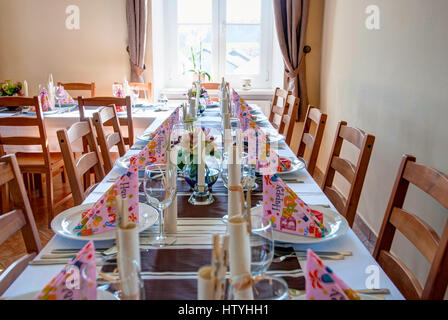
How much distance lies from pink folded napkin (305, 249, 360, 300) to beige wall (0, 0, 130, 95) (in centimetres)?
405

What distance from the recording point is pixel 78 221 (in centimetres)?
123

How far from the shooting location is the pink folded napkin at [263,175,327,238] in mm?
1139

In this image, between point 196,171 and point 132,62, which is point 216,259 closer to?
point 196,171

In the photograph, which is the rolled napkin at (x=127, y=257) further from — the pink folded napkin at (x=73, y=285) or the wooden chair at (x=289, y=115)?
the wooden chair at (x=289, y=115)

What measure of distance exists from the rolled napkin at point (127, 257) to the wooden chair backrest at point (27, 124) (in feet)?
7.09

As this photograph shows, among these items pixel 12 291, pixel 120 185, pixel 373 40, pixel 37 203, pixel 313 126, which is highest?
pixel 373 40

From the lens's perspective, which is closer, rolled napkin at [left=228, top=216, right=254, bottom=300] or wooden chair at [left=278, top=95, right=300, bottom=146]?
rolled napkin at [left=228, top=216, right=254, bottom=300]

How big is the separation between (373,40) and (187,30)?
2433 mm

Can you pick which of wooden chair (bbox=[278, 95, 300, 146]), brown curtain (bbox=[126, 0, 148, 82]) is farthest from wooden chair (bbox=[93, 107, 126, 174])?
brown curtain (bbox=[126, 0, 148, 82])

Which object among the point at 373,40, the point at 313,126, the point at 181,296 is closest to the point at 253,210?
the point at 181,296

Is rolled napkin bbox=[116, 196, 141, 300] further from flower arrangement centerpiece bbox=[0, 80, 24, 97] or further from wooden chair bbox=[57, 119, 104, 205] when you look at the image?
flower arrangement centerpiece bbox=[0, 80, 24, 97]

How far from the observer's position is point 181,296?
2.87 feet

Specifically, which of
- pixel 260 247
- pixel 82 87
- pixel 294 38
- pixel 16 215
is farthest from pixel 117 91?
pixel 260 247

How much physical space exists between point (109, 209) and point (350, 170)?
37.8 inches
